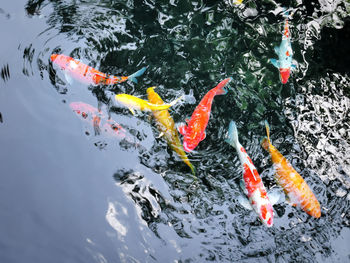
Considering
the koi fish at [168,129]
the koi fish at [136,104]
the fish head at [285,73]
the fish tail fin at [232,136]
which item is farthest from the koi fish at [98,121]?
the fish head at [285,73]

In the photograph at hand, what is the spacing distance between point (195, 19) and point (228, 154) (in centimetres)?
212

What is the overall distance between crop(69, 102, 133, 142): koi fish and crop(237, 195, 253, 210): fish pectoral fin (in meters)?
1.30

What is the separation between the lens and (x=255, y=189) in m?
3.14

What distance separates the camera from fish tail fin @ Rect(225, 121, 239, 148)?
3.43 metres

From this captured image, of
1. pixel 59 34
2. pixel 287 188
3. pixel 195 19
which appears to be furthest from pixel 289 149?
pixel 59 34

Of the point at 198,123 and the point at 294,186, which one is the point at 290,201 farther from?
the point at 198,123

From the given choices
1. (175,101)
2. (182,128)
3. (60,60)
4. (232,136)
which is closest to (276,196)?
(232,136)

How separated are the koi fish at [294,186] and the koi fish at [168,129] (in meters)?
0.92

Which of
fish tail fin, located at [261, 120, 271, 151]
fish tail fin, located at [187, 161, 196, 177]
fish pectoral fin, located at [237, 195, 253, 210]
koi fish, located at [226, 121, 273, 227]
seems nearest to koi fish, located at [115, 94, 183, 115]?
fish tail fin, located at [187, 161, 196, 177]

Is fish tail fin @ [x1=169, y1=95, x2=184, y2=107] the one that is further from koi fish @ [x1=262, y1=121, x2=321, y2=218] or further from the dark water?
koi fish @ [x1=262, y1=121, x2=321, y2=218]

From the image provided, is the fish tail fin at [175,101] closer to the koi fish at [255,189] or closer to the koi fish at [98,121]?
the koi fish at [98,121]

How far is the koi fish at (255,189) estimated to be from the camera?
3.06m

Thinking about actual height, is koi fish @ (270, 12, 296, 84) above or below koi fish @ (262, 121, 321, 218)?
above

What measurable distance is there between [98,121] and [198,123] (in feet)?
3.62
